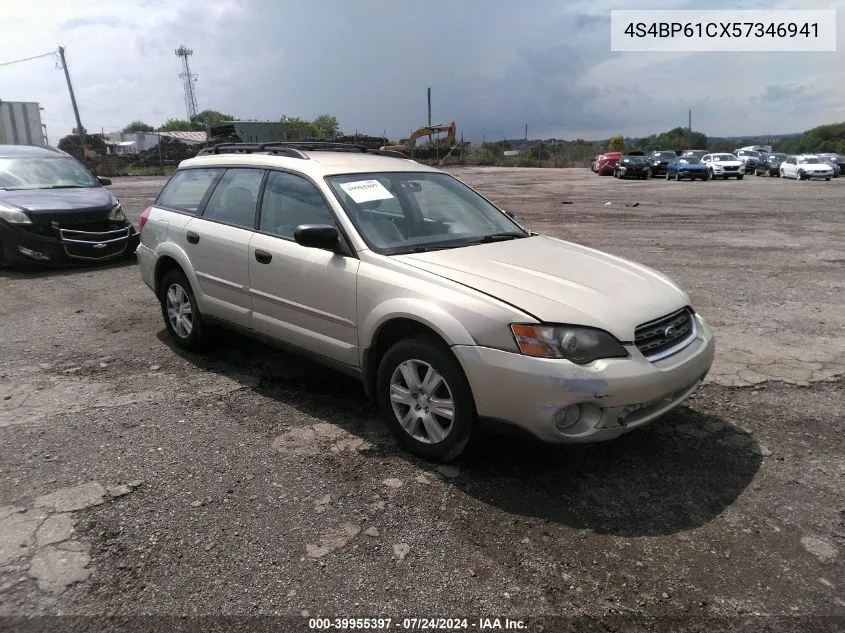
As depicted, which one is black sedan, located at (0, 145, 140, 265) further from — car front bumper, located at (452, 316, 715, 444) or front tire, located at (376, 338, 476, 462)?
car front bumper, located at (452, 316, 715, 444)

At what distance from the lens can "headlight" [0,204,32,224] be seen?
8528mm

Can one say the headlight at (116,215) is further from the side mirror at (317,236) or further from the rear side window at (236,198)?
the side mirror at (317,236)

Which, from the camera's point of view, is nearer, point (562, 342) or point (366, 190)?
point (562, 342)

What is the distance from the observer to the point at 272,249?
13.8 feet

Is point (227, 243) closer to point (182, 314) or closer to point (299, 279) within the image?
point (299, 279)

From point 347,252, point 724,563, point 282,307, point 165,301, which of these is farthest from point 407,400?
point 165,301

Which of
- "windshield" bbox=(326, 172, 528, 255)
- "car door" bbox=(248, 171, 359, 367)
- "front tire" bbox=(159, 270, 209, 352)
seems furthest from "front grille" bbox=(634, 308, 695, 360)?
"front tire" bbox=(159, 270, 209, 352)

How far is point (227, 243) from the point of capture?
455 centimetres

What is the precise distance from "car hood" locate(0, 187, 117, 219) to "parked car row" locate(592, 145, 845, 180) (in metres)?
29.3

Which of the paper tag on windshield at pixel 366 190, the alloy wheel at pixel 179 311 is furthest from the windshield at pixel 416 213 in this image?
the alloy wheel at pixel 179 311

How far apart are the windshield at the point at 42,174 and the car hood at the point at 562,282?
843 cm

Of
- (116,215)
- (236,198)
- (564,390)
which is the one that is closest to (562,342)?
(564,390)

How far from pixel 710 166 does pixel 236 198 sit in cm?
3275

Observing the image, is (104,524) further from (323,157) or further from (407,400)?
(323,157)
